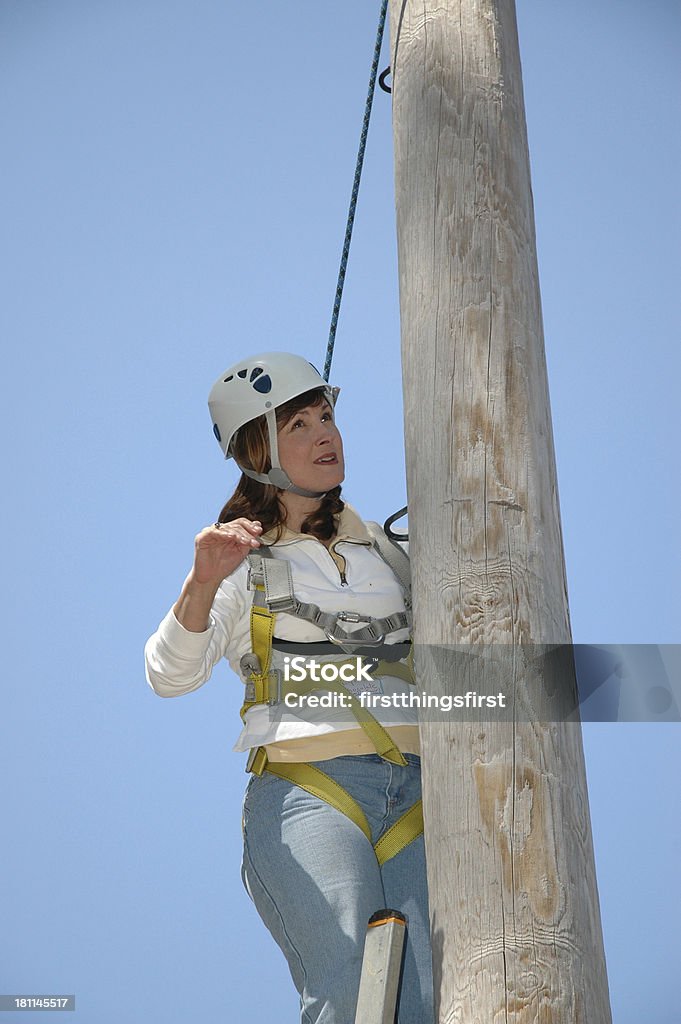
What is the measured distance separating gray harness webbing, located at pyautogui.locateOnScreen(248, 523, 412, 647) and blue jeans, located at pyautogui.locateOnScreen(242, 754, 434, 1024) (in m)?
0.27

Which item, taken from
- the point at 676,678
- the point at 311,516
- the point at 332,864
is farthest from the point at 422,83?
the point at 332,864

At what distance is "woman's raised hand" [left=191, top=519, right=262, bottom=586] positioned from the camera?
2.45m

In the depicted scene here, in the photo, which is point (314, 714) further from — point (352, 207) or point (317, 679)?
point (352, 207)

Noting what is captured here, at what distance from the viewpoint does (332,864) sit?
7.94 feet

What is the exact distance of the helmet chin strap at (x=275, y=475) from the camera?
3051 millimetres

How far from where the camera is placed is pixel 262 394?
10.2ft

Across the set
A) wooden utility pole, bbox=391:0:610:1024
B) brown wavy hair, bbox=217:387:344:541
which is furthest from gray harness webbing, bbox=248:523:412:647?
wooden utility pole, bbox=391:0:610:1024

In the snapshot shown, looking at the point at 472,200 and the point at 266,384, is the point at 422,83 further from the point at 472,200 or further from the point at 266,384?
the point at 266,384

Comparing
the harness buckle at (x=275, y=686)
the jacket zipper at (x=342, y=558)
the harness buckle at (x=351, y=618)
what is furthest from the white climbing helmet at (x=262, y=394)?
the harness buckle at (x=275, y=686)

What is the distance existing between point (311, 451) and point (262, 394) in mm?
201

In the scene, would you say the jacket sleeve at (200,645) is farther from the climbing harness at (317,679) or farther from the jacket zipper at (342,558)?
the jacket zipper at (342,558)

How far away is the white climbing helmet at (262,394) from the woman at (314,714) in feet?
0.05

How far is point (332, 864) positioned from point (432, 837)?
39cm

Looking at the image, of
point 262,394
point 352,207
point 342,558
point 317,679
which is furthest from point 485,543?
point 352,207
